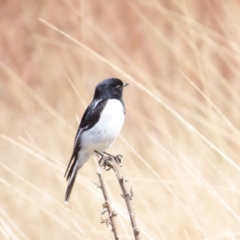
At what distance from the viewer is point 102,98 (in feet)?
5.71

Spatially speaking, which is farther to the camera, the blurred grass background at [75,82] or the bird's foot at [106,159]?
the blurred grass background at [75,82]

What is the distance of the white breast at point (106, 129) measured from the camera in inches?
66.5

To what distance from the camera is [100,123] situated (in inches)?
67.6

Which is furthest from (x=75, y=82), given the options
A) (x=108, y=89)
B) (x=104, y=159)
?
(x=104, y=159)

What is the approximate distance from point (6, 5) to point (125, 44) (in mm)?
841

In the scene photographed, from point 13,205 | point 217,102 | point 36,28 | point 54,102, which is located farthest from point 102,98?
point 36,28

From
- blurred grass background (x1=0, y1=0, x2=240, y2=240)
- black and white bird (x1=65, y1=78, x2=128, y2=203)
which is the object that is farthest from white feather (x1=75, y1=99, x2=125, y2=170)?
blurred grass background (x1=0, y1=0, x2=240, y2=240)

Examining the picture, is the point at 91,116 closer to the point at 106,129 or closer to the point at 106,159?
the point at 106,129

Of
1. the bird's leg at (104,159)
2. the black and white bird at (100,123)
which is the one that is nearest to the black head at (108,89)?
the black and white bird at (100,123)

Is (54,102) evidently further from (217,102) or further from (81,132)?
(81,132)

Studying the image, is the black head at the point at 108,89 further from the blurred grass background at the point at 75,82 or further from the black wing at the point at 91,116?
the blurred grass background at the point at 75,82

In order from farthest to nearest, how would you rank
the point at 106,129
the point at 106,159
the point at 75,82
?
1. the point at 75,82
2. the point at 106,129
3. the point at 106,159

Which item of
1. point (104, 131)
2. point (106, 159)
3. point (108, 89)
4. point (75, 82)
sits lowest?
point (106, 159)

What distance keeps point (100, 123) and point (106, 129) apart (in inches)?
0.9
